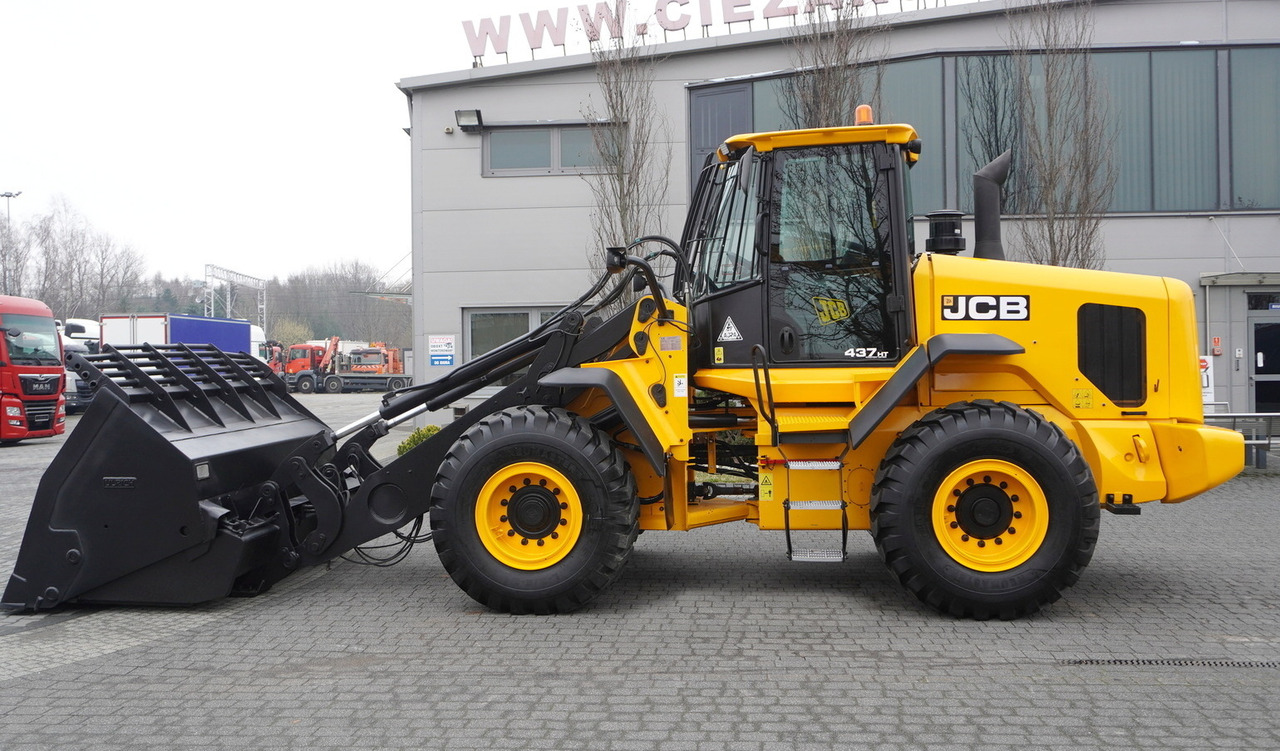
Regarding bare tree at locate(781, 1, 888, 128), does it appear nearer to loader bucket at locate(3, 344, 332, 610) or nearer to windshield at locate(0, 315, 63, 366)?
loader bucket at locate(3, 344, 332, 610)

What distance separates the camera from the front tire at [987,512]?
20.1ft

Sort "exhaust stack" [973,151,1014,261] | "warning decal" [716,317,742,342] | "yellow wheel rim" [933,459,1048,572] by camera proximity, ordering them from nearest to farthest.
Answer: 1. "yellow wheel rim" [933,459,1048,572]
2. "warning decal" [716,317,742,342]
3. "exhaust stack" [973,151,1014,261]

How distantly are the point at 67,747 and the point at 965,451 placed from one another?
4894 millimetres

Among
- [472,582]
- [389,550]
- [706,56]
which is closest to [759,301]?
[472,582]

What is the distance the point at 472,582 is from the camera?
639cm

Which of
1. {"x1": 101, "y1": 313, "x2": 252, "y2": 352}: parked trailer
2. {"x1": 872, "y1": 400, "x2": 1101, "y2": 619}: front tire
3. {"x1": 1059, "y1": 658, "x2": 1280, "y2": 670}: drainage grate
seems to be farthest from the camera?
{"x1": 101, "y1": 313, "x2": 252, "y2": 352}: parked trailer

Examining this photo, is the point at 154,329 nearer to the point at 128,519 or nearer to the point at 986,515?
the point at 128,519

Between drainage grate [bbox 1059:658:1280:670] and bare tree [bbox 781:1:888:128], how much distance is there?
11924 mm

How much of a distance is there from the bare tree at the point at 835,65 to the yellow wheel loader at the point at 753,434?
9735 mm

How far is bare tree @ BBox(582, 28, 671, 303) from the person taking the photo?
17688 millimetres

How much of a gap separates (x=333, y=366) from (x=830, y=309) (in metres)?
50.4

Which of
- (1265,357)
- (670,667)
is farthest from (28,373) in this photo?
Answer: (1265,357)

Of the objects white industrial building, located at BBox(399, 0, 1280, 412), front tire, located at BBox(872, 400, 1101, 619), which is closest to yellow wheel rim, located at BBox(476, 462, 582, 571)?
front tire, located at BBox(872, 400, 1101, 619)

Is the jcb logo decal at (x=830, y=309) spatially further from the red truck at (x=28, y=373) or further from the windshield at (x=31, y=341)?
the windshield at (x=31, y=341)
